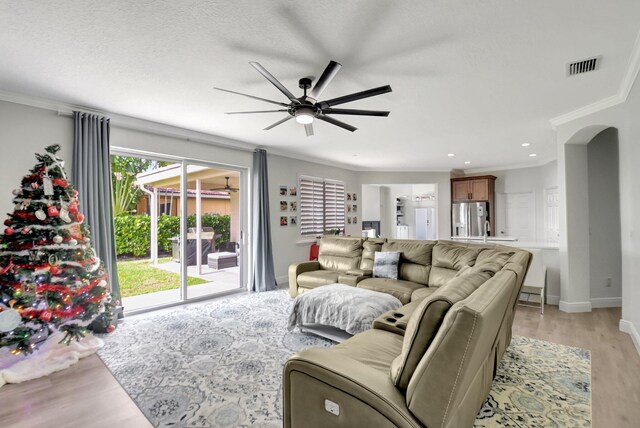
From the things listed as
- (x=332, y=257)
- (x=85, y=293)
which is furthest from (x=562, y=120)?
(x=85, y=293)

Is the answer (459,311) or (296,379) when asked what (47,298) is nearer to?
(296,379)

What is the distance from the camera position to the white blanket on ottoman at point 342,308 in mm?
2875

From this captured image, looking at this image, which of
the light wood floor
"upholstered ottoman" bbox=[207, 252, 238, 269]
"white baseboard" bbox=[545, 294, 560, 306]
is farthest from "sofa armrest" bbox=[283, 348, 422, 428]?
"white baseboard" bbox=[545, 294, 560, 306]

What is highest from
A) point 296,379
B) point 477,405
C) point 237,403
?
point 296,379

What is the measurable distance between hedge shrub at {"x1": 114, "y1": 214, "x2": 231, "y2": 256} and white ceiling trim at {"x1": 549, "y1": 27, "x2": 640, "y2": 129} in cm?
541

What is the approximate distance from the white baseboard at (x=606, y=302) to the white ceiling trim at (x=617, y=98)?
254 centimetres

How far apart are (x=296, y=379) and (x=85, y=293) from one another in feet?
8.63

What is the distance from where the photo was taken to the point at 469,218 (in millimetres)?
7793

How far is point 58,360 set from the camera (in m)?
2.72

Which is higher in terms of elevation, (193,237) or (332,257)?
(193,237)

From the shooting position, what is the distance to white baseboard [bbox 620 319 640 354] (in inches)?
115

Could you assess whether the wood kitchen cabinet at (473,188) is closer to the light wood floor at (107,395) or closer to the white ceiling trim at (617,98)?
the white ceiling trim at (617,98)

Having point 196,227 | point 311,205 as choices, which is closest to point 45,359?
point 196,227

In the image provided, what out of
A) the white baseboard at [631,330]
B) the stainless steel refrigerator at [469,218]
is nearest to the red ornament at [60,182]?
the white baseboard at [631,330]
